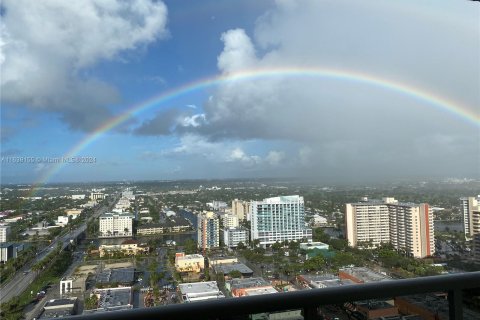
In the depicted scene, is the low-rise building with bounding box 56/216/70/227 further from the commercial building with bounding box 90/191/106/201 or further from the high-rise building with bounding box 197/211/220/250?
the high-rise building with bounding box 197/211/220/250

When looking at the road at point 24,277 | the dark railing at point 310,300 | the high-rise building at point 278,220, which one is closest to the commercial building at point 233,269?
the high-rise building at point 278,220

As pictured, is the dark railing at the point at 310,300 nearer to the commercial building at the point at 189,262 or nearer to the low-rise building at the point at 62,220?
the commercial building at the point at 189,262

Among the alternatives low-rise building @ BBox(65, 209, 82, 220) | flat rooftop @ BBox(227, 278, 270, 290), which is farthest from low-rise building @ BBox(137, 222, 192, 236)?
flat rooftop @ BBox(227, 278, 270, 290)

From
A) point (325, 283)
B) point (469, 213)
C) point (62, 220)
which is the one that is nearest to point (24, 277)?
point (62, 220)

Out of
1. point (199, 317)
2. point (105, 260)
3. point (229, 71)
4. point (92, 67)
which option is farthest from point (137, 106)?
point (199, 317)

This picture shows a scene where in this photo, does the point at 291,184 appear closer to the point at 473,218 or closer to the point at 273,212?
the point at 273,212

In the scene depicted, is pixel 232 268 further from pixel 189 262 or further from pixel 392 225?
pixel 392 225
